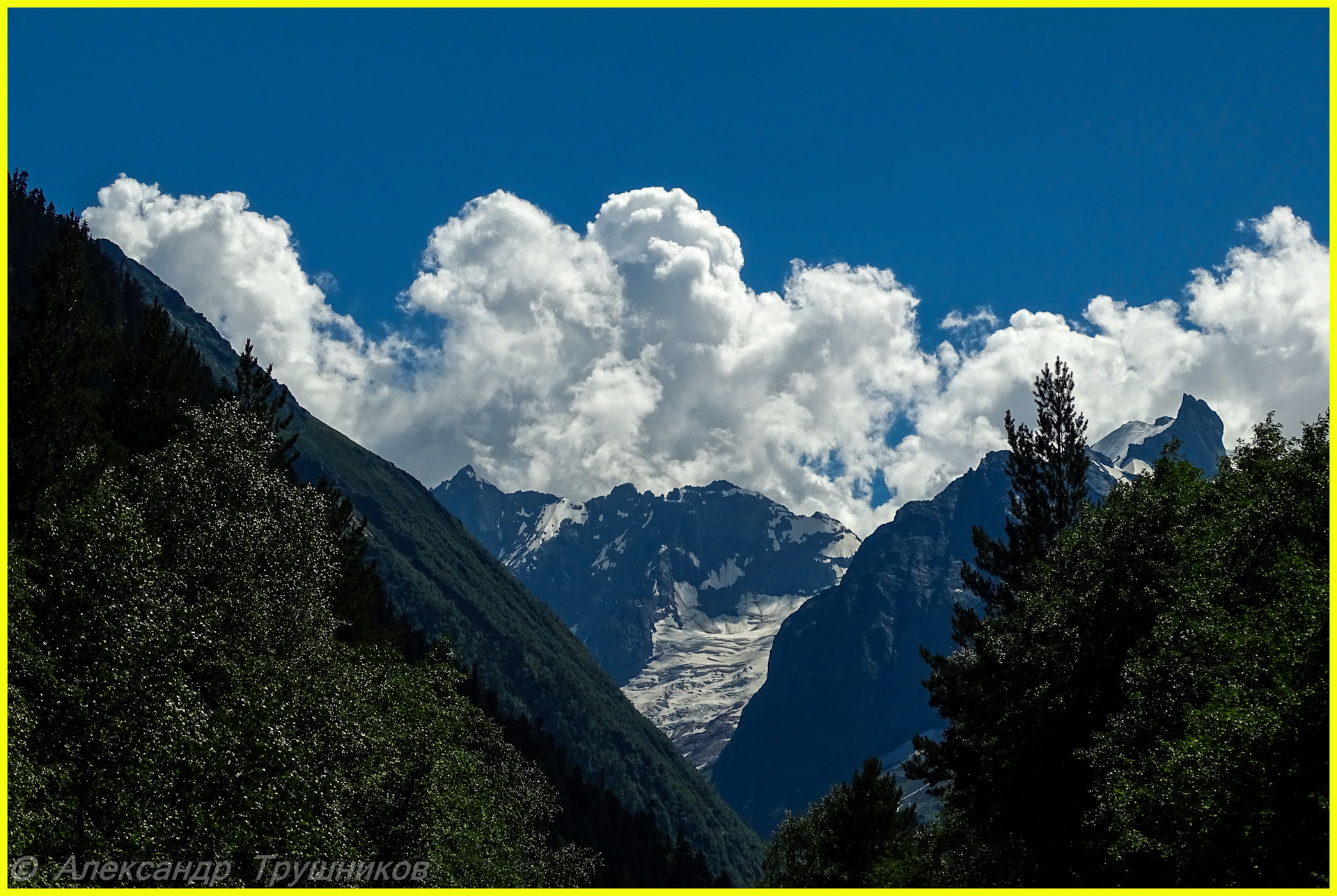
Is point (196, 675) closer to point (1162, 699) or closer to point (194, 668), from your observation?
point (194, 668)

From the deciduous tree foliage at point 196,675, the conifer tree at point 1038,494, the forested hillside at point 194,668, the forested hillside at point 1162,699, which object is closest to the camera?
the forested hillside at point 1162,699

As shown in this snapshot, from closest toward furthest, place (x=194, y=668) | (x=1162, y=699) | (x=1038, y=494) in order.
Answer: (x=194, y=668)
(x=1162, y=699)
(x=1038, y=494)

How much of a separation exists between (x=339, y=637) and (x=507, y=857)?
2371cm

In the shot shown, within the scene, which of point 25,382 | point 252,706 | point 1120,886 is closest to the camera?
point 252,706

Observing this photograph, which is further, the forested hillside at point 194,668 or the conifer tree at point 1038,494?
the conifer tree at point 1038,494

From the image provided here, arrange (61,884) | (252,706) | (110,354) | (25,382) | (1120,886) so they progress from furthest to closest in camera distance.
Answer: (110,354) → (25,382) → (1120,886) → (252,706) → (61,884)

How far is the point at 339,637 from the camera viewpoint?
236 ft

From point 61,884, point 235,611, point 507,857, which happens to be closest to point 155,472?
point 235,611

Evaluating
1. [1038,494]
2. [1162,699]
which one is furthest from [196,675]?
[1038,494]

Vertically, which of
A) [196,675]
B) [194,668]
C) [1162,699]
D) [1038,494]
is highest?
[1038,494]

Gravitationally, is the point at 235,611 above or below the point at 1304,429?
below

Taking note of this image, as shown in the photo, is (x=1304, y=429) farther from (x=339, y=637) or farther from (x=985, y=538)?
(x=339, y=637)

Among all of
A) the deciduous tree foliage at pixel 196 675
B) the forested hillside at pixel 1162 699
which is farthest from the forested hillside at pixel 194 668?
the forested hillside at pixel 1162 699

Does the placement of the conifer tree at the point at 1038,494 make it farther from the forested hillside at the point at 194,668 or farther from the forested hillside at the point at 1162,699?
the forested hillside at the point at 194,668
